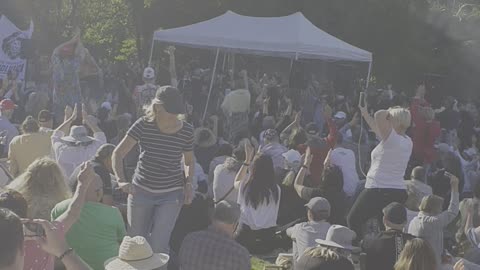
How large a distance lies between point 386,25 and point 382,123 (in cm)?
→ 2018

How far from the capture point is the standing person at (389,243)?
5.26 metres

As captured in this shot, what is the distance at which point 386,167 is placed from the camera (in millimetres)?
6305

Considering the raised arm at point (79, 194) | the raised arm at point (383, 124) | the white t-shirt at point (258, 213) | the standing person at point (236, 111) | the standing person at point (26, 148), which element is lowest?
the standing person at point (236, 111)

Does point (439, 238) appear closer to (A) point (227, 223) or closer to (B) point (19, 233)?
(A) point (227, 223)

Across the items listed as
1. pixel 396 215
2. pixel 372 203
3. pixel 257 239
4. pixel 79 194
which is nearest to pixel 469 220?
pixel 372 203

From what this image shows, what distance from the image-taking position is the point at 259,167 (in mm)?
6953

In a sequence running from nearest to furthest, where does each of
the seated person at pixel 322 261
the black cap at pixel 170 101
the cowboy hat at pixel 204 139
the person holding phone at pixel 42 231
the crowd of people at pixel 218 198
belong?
the person holding phone at pixel 42 231, the seated person at pixel 322 261, the crowd of people at pixel 218 198, the black cap at pixel 170 101, the cowboy hat at pixel 204 139

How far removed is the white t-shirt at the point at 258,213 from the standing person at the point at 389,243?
70.9 inches

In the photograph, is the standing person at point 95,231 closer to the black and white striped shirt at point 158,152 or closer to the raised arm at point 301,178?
the black and white striped shirt at point 158,152

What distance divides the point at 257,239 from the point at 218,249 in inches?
114

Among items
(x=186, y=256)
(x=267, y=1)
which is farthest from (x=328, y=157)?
(x=267, y=1)

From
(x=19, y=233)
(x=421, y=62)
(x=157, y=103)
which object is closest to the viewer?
(x=19, y=233)


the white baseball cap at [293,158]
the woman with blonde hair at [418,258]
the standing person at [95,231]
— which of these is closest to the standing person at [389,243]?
the woman with blonde hair at [418,258]

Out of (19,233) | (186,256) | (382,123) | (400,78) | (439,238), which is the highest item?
(19,233)
